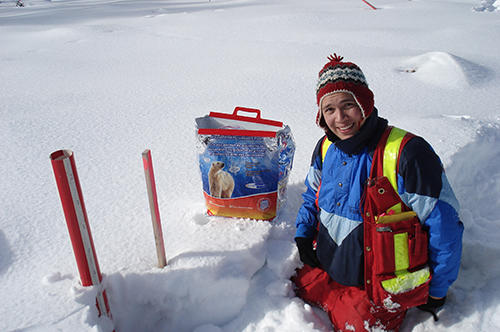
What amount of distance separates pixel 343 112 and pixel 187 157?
1337 mm

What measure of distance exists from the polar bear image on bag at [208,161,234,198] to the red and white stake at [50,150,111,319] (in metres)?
0.59

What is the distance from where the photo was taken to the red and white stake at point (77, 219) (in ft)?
3.15

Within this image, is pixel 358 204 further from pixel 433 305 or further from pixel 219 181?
pixel 219 181

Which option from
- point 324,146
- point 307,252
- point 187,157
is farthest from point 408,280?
point 187,157

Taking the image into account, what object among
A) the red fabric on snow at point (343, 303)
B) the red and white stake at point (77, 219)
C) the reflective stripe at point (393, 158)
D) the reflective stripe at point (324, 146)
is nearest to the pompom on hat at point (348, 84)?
the reflective stripe at point (393, 158)

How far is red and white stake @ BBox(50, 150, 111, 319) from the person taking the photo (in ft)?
3.15

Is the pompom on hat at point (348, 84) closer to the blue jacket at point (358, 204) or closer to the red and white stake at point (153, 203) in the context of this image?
the blue jacket at point (358, 204)

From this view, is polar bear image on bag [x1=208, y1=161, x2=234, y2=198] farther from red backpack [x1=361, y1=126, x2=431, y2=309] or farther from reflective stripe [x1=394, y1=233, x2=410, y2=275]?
reflective stripe [x1=394, y1=233, x2=410, y2=275]

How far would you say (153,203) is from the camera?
3.96ft

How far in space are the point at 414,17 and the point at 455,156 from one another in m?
5.70

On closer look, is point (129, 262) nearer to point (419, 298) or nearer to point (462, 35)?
point (419, 298)

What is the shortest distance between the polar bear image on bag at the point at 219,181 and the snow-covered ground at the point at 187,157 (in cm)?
16

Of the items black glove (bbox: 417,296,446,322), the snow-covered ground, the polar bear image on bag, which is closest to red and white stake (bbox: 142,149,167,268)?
the snow-covered ground

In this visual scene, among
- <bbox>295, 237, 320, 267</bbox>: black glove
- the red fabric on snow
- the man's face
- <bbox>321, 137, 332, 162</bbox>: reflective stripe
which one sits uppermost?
the man's face
